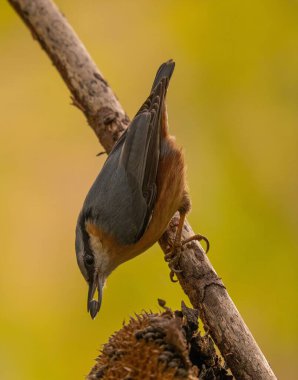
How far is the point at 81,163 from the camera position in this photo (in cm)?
493

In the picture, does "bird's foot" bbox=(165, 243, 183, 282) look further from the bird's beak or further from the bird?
the bird's beak

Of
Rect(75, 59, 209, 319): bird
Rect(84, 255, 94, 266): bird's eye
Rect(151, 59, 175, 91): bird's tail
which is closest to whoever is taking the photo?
Rect(84, 255, 94, 266): bird's eye

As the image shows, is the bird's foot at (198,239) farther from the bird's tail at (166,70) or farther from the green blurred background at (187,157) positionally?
the bird's tail at (166,70)

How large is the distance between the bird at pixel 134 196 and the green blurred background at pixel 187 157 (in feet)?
0.31

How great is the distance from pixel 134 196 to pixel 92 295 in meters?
0.74

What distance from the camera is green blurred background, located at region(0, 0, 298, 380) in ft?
12.6

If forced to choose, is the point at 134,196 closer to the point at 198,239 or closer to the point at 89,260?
the point at 89,260

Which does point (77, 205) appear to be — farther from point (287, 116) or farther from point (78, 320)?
point (287, 116)

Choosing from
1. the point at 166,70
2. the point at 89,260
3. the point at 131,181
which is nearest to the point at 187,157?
the point at 131,181

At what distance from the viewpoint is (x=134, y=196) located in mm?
4422

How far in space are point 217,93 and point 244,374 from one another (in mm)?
1836

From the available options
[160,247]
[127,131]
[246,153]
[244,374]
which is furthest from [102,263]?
[244,374]

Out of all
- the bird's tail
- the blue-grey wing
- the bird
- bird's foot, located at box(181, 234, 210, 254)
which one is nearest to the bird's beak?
the bird

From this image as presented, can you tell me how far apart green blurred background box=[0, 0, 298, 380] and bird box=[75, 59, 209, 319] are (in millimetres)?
95
